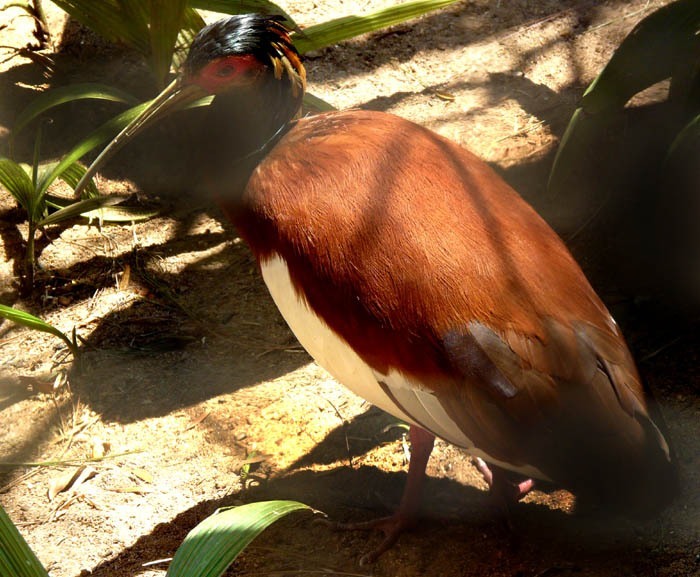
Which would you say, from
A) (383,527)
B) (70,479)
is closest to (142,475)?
(70,479)

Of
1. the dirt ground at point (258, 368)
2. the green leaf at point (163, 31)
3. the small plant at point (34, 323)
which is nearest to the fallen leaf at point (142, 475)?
the dirt ground at point (258, 368)

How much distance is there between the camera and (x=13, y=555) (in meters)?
1.86

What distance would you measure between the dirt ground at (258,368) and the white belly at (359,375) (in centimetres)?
47

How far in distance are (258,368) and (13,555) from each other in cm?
149

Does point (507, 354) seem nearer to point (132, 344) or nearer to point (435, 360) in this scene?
point (435, 360)

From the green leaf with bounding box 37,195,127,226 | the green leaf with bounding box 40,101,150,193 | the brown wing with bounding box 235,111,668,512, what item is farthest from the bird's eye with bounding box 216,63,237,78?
the green leaf with bounding box 37,195,127,226

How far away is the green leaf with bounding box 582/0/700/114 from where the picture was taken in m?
2.97

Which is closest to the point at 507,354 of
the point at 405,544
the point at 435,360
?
the point at 435,360

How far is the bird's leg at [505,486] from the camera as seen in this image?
8.61 ft

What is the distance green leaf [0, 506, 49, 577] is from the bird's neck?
1162 millimetres

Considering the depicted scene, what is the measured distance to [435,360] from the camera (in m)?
2.18

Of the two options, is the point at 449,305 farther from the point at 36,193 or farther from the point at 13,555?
the point at 36,193

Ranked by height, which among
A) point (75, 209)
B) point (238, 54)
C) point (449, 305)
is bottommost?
point (449, 305)

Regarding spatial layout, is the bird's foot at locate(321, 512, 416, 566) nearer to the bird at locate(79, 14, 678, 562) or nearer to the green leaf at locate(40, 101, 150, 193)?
the bird at locate(79, 14, 678, 562)
